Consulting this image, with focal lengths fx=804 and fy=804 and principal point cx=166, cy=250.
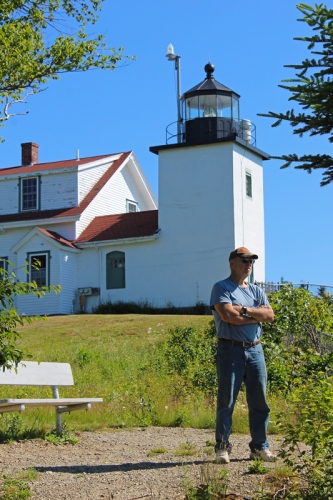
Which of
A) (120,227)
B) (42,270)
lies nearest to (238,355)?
(120,227)

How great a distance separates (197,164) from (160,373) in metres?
17.2

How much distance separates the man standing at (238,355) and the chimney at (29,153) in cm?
2974

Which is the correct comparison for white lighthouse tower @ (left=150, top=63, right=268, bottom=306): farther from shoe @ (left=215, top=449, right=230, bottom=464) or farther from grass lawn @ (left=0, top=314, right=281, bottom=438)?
shoe @ (left=215, top=449, right=230, bottom=464)

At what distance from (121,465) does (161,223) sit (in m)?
22.7

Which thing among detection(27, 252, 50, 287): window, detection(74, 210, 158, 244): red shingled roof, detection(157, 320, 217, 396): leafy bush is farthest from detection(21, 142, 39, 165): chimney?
detection(157, 320, 217, 396): leafy bush

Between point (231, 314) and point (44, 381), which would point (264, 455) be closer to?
point (231, 314)

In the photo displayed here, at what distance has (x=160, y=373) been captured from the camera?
42.7 ft

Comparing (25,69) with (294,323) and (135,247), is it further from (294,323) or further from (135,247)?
(135,247)

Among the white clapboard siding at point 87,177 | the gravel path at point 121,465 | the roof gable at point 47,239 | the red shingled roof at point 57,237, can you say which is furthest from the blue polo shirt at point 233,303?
the white clapboard siding at point 87,177

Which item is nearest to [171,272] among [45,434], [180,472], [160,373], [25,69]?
[25,69]

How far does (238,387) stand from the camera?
7.13 m

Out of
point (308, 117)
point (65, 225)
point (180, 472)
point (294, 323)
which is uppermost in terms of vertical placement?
point (65, 225)

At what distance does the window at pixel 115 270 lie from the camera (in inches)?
1199

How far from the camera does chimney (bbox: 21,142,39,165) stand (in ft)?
118
